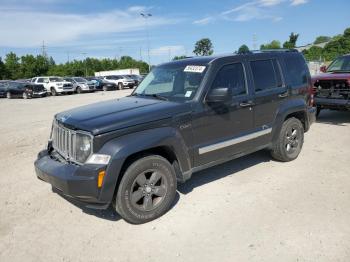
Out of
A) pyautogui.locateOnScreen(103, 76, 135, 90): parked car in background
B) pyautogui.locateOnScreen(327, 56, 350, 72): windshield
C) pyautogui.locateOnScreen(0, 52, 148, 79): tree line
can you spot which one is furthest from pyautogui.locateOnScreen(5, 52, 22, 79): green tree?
pyautogui.locateOnScreen(327, 56, 350, 72): windshield

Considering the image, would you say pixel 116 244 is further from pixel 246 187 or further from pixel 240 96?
pixel 240 96

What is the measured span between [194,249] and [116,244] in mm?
879

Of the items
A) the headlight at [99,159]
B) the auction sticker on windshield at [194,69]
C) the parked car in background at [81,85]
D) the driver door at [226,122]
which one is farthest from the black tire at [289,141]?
the parked car in background at [81,85]

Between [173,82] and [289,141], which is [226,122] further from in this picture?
[289,141]

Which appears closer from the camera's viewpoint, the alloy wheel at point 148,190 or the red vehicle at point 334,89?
the alloy wheel at point 148,190

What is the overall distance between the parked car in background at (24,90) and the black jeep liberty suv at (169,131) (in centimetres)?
2517

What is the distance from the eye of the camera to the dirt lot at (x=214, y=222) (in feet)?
12.1

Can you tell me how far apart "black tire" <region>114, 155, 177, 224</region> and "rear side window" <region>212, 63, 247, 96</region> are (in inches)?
58.1

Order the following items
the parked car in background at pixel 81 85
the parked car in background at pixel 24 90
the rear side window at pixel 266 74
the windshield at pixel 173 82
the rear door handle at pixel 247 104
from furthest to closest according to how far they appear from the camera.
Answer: the parked car in background at pixel 81 85
the parked car in background at pixel 24 90
the rear side window at pixel 266 74
the rear door handle at pixel 247 104
the windshield at pixel 173 82

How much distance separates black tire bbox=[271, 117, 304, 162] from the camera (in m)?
6.18

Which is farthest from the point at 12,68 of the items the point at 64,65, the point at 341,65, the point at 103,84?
the point at 341,65

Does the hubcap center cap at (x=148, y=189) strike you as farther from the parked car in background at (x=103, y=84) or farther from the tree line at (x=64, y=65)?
the tree line at (x=64, y=65)

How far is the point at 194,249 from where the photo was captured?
371 cm

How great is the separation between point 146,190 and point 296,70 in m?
3.87
